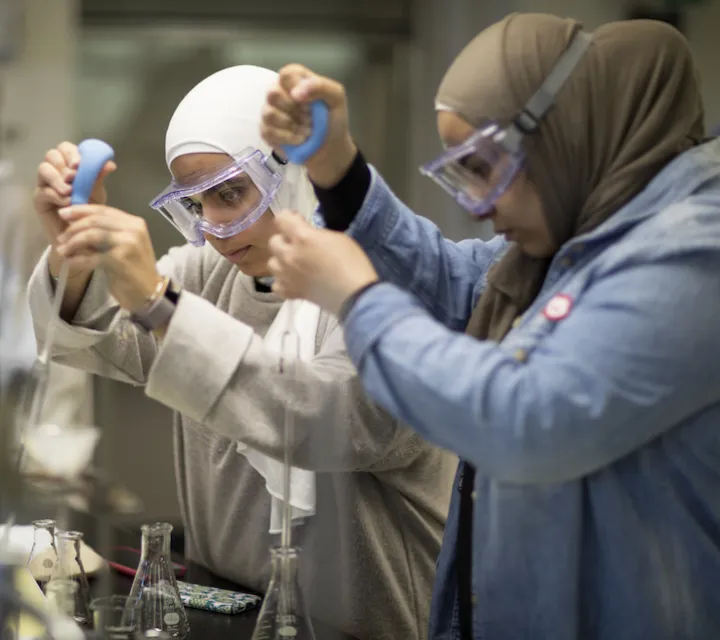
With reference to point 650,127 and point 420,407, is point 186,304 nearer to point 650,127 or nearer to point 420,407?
point 420,407

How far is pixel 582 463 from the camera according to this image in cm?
98

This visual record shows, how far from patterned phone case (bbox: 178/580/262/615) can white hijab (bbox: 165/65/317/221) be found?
55 centimetres

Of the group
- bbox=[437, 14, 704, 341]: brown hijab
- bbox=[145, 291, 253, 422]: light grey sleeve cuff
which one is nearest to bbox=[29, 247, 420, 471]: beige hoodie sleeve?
bbox=[145, 291, 253, 422]: light grey sleeve cuff

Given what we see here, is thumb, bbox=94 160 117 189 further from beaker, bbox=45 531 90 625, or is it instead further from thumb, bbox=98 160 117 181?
beaker, bbox=45 531 90 625

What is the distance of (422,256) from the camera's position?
1.31m

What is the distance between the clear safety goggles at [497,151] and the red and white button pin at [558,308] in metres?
0.13

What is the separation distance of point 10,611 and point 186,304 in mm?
382

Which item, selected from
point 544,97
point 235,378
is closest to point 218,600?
point 235,378

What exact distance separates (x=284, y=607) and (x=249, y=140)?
0.63 meters

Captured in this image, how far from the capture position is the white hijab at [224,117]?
1.43 m

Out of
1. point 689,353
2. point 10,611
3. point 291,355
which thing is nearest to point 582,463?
point 689,353

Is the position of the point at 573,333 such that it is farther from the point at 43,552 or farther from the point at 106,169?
the point at 43,552

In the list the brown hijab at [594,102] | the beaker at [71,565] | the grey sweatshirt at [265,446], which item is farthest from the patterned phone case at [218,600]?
the brown hijab at [594,102]

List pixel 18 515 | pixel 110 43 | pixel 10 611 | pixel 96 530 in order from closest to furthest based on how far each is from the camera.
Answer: pixel 10 611
pixel 18 515
pixel 96 530
pixel 110 43
